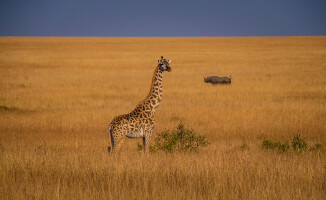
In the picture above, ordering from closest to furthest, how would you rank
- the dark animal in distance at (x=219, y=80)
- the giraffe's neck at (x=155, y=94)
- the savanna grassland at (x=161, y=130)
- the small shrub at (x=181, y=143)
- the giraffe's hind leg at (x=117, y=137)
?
1. the savanna grassland at (x=161, y=130)
2. the giraffe's hind leg at (x=117, y=137)
3. the giraffe's neck at (x=155, y=94)
4. the small shrub at (x=181, y=143)
5. the dark animal in distance at (x=219, y=80)

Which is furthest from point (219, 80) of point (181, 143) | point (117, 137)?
point (117, 137)

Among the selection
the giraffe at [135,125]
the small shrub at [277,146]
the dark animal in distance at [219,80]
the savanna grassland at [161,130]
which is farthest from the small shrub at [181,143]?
the dark animal in distance at [219,80]

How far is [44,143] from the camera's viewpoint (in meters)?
11.9

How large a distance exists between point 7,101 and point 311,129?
1448 centimetres

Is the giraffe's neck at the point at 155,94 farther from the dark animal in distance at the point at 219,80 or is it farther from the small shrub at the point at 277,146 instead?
the dark animal in distance at the point at 219,80

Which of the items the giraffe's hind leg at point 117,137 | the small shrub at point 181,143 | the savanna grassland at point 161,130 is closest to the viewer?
the savanna grassland at point 161,130

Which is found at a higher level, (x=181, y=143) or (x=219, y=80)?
(x=219, y=80)

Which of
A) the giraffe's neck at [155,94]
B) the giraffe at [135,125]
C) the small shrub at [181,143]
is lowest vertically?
the small shrub at [181,143]

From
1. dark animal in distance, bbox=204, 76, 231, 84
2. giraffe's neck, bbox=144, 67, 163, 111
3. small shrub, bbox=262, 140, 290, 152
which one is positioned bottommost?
small shrub, bbox=262, 140, 290, 152

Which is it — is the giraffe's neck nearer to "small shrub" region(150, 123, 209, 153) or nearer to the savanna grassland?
"small shrub" region(150, 123, 209, 153)

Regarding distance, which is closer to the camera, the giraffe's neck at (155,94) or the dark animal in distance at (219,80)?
the giraffe's neck at (155,94)

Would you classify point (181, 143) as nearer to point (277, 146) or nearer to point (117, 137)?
point (117, 137)

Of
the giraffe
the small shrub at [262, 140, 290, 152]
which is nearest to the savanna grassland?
the small shrub at [262, 140, 290, 152]

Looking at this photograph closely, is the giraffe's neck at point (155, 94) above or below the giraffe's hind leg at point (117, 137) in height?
above
